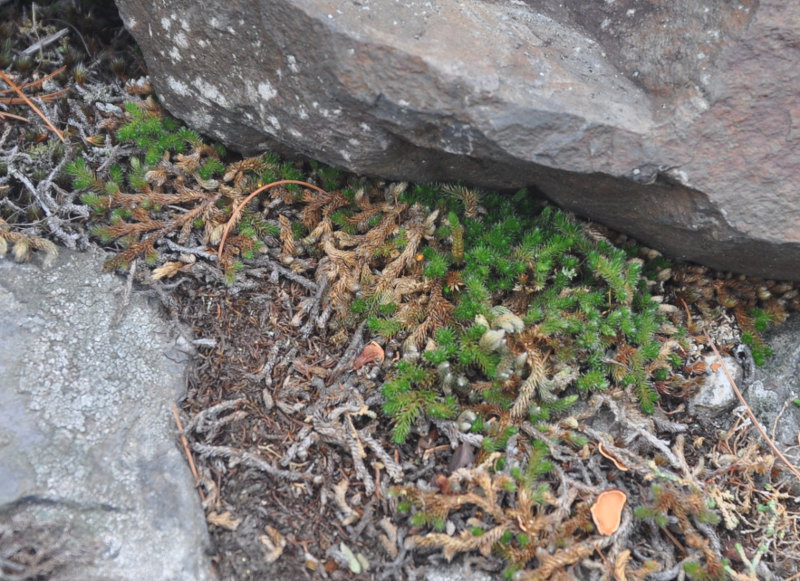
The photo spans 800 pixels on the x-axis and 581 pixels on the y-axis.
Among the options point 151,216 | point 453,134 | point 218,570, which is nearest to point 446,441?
point 218,570

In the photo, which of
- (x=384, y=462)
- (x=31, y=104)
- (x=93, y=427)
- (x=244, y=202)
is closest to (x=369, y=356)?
(x=384, y=462)

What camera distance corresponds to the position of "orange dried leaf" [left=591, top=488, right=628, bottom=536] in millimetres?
3390

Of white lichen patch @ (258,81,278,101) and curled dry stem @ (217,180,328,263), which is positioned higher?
white lichen patch @ (258,81,278,101)

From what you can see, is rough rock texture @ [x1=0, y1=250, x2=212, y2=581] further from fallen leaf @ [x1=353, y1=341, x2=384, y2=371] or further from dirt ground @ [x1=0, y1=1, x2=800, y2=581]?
fallen leaf @ [x1=353, y1=341, x2=384, y2=371]

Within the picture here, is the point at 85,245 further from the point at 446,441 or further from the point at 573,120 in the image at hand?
the point at 573,120

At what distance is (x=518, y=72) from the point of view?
3402 millimetres

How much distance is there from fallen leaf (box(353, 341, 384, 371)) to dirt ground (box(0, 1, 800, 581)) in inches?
1.8

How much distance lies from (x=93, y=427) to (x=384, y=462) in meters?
1.47

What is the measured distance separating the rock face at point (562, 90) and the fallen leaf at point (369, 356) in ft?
3.53

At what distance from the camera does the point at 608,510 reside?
3.43m

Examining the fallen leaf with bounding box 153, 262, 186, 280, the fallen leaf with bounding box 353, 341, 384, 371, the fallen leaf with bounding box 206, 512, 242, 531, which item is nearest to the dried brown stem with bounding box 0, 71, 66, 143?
the fallen leaf with bounding box 153, 262, 186, 280

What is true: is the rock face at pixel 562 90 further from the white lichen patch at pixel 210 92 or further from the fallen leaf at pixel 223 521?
the fallen leaf at pixel 223 521

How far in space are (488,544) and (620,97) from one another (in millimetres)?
2348

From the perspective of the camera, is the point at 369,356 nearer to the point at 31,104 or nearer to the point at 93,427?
the point at 93,427
